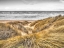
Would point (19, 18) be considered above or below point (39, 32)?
above

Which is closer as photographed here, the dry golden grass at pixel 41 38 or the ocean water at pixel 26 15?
the dry golden grass at pixel 41 38

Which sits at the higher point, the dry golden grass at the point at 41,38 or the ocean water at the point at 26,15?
the ocean water at the point at 26,15

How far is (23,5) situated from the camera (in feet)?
8.30

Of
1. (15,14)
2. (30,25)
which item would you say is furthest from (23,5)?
(30,25)

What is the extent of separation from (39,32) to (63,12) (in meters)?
0.52

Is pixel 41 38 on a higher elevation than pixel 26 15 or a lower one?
lower

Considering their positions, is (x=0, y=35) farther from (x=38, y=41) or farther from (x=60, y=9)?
(x=60, y=9)

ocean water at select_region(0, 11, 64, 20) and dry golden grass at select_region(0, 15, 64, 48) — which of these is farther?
ocean water at select_region(0, 11, 64, 20)

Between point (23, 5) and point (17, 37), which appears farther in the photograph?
point (23, 5)

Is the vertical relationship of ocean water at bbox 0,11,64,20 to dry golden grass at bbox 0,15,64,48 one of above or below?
above

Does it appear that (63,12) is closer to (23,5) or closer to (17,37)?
(23,5)

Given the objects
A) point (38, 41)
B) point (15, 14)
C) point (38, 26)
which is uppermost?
point (15, 14)

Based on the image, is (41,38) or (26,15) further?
(26,15)

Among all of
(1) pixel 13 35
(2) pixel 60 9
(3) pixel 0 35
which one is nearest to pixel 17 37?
(1) pixel 13 35
